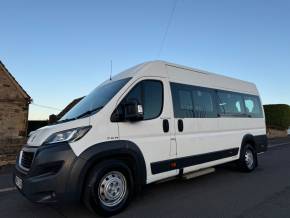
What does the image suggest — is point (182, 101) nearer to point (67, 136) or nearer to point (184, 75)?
point (184, 75)

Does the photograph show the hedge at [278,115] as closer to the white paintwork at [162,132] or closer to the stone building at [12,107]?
the stone building at [12,107]

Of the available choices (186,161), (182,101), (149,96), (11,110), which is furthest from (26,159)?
(11,110)

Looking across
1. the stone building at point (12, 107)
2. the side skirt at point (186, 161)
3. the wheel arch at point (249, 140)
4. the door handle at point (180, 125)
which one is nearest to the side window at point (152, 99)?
the door handle at point (180, 125)

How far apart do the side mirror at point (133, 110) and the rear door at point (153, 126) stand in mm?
167

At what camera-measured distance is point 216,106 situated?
6070 millimetres

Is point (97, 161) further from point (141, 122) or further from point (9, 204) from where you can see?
point (9, 204)

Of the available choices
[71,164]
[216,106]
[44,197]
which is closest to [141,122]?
[71,164]

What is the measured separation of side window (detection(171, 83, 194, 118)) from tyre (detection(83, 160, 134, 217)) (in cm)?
159

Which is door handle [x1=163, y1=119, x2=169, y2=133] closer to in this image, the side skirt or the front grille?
the side skirt

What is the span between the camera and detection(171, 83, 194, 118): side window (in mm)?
4969

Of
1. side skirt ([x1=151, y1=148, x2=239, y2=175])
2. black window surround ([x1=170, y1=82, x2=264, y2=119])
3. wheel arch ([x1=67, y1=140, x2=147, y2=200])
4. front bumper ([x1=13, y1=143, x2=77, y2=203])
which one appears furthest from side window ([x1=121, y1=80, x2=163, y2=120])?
front bumper ([x1=13, y1=143, x2=77, y2=203])

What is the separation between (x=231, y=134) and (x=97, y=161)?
3.90 metres

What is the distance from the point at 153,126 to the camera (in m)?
4.50

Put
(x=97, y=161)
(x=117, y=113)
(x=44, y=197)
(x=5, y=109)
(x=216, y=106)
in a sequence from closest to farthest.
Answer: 1. (x=44, y=197)
2. (x=97, y=161)
3. (x=117, y=113)
4. (x=216, y=106)
5. (x=5, y=109)
